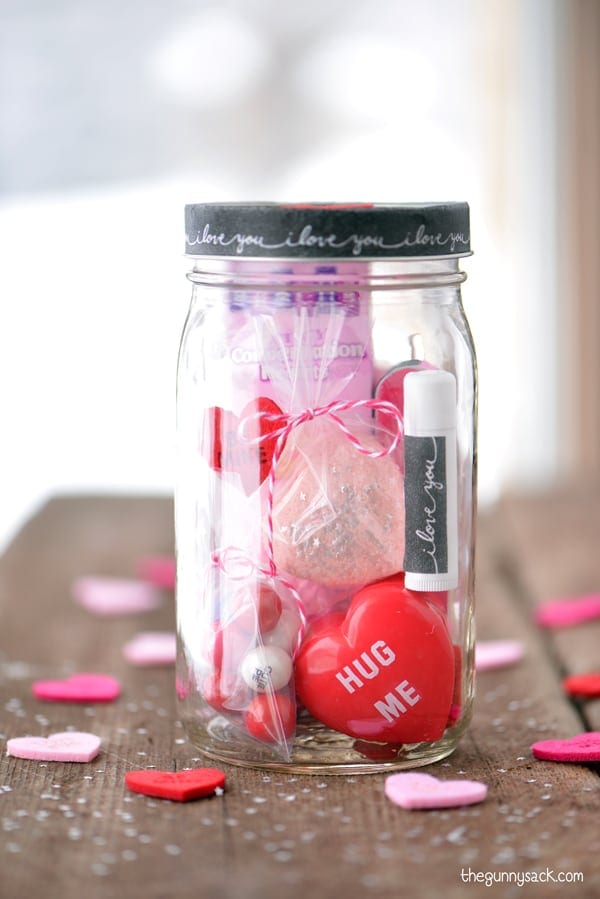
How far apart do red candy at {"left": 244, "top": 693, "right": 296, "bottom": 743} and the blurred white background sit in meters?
2.45

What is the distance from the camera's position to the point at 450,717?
646mm

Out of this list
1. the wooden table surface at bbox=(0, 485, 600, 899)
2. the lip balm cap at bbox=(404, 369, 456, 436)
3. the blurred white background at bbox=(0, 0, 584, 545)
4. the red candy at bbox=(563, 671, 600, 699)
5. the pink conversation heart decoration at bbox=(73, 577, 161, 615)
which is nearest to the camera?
the wooden table surface at bbox=(0, 485, 600, 899)

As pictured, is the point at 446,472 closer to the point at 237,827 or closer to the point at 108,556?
the point at 237,827

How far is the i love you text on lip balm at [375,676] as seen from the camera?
60 cm

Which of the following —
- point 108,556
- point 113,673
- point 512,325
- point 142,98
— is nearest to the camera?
point 113,673

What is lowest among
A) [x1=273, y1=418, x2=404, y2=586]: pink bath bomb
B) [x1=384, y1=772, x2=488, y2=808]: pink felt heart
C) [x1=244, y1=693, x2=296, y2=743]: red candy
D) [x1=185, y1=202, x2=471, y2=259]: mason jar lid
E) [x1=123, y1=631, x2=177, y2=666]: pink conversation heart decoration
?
[x1=123, y1=631, x2=177, y2=666]: pink conversation heart decoration

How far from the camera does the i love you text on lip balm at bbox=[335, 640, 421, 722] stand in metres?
0.60

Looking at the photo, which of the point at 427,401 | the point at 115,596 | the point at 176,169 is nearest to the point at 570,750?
the point at 427,401

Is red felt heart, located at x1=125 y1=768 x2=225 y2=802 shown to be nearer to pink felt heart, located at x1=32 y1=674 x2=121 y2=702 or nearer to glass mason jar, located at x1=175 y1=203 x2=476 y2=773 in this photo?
glass mason jar, located at x1=175 y1=203 x2=476 y2=773

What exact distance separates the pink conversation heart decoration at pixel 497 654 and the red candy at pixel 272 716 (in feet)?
0.87

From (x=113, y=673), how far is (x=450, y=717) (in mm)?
291

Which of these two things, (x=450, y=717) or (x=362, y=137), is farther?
(x=362, y=137)

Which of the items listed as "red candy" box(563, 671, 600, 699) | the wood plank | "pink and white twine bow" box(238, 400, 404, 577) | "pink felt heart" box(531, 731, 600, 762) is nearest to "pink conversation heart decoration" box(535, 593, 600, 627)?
the wood plank

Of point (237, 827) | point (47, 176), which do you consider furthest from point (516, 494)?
point (47, 176)
